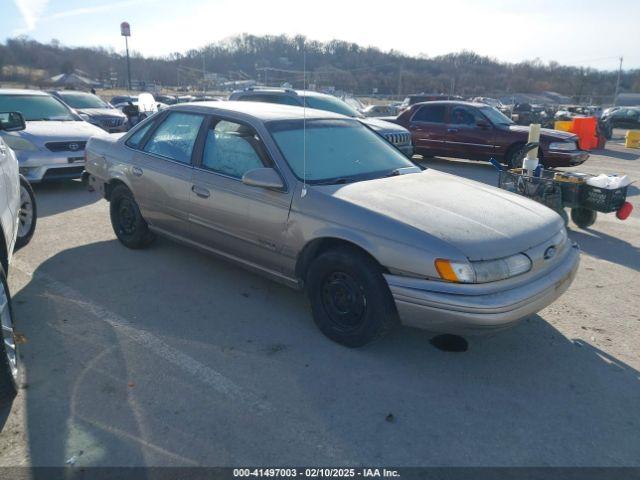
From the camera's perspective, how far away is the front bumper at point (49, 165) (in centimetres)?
768

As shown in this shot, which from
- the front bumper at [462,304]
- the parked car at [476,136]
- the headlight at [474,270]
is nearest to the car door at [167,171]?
the front bumper at [462,304]

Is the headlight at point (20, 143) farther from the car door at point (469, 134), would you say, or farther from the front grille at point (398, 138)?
the car door at point (469, 134)

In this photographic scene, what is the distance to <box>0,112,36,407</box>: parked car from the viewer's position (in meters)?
2.72

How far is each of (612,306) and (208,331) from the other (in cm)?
348

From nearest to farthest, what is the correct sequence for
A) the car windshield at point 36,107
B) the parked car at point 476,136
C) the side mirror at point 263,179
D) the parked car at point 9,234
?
the parked car at point 9,234, the side mirror at point 263,179, the car windshield at point 36,107, the parked car at point 476,136

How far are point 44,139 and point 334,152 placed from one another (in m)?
5.87

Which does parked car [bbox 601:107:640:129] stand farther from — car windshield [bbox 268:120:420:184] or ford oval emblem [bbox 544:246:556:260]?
ford oval emblem [bbox 544:246:556:260]

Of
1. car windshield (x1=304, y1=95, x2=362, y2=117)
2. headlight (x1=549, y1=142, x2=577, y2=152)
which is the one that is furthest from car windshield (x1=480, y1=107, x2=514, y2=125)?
car windshield (x1=304, y1=95, x2=362, y2=117)

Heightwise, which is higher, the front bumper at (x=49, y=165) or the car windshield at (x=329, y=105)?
the car windshield at (x=329, y=105)

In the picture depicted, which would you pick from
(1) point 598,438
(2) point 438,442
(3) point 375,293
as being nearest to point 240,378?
(3) point 375,293

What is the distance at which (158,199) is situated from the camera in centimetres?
483

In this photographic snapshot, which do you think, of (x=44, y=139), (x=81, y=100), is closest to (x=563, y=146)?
(x=44, y=139)

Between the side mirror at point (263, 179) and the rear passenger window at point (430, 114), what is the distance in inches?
389

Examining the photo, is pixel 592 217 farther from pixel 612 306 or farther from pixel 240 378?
pixel 240 378
